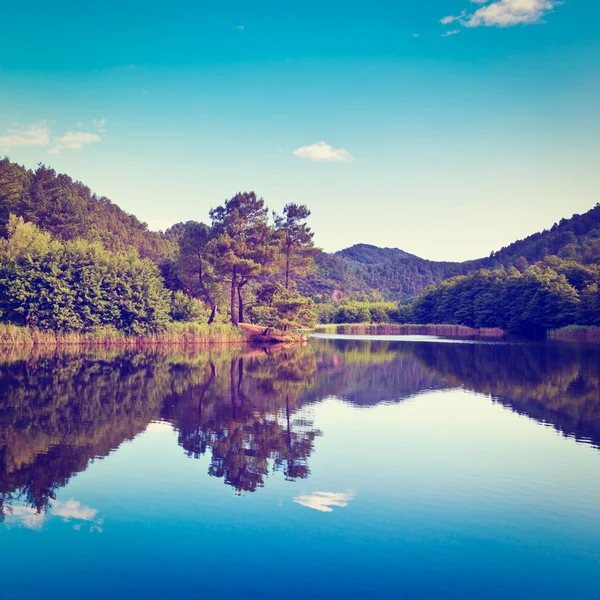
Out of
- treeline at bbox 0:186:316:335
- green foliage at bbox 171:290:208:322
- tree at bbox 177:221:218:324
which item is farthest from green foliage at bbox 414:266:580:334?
green foliage at bbox 171:290:208:322

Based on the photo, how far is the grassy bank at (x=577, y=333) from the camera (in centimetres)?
6638

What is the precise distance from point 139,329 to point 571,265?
60.9 meters

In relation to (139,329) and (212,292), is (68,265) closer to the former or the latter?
(139,329)

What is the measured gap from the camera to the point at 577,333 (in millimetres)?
68750

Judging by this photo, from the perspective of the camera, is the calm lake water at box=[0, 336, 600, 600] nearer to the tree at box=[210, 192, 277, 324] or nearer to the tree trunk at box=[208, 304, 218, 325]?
the tree at box=[210, 192, 277, 324]

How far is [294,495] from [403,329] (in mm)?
87677

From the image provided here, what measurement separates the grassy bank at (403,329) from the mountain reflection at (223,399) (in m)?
48.5

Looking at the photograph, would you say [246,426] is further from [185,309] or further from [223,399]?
[185,309]

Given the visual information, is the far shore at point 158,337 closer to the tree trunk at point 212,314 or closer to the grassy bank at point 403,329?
the tree trunk at point 212,314

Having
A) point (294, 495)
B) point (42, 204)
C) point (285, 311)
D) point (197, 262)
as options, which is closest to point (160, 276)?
point (197, 262)

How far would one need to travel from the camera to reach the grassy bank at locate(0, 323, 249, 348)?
142 feet

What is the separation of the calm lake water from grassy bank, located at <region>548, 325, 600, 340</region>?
5179 centimetres

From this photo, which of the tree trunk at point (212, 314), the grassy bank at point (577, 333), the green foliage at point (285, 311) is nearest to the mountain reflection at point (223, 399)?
the green foliage at point (285, 311)

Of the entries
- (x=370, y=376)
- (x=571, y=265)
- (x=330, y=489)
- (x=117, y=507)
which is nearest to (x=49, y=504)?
(x=117, y=507)
